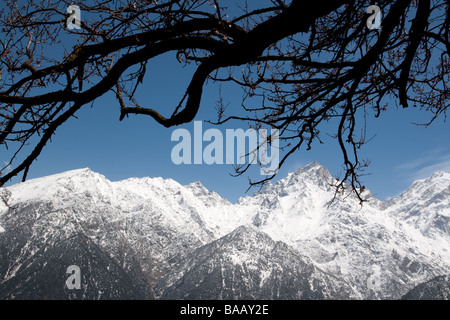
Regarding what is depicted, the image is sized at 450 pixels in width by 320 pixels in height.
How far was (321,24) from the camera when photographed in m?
4.82

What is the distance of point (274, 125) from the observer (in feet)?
16.6

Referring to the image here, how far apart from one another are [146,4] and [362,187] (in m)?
4.13

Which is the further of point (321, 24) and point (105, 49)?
point (321, 24)

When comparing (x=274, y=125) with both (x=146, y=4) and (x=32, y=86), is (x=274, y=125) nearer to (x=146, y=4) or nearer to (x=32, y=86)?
(x=146, y=4)

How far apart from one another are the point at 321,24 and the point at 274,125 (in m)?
1.60
